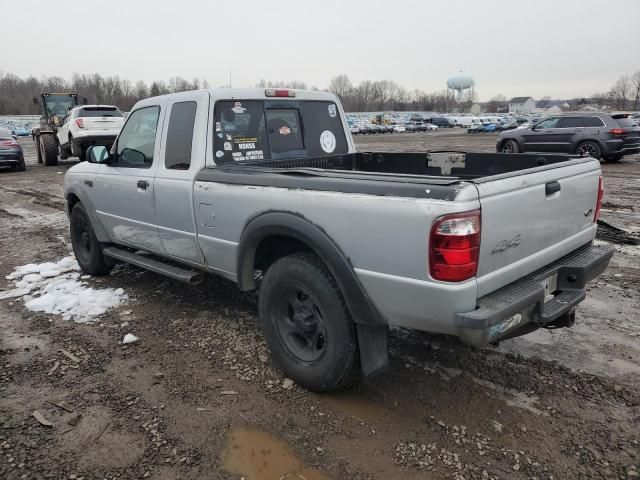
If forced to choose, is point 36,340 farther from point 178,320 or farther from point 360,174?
point 360,174

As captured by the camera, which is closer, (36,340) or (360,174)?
(360,174)

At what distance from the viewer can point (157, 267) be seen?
4578 millimetres

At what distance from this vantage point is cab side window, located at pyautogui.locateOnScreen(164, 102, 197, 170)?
4.09 m

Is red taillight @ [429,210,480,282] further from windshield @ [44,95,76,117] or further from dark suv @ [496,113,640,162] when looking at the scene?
windshield @ [44,95,76,117]

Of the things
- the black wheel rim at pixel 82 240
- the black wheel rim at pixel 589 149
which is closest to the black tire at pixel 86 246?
the black wheel rim at pixel 82 240

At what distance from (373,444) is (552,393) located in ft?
4.13

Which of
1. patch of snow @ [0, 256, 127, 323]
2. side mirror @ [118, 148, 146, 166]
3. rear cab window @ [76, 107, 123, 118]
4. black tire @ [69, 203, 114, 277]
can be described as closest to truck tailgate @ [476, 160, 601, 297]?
side mirror @ [118, 148, 146, 166]

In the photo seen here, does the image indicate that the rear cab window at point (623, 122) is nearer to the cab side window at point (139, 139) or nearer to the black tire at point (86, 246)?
the cab side window at point (139, 139)

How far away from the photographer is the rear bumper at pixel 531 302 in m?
2.52

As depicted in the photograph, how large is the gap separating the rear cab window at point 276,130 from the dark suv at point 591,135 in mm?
13853

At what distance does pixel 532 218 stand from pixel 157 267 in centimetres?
317

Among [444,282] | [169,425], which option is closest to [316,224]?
[444,282]

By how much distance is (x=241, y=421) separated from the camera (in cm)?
308

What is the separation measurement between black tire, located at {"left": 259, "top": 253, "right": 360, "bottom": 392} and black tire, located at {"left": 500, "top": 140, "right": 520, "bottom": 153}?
16.9m
